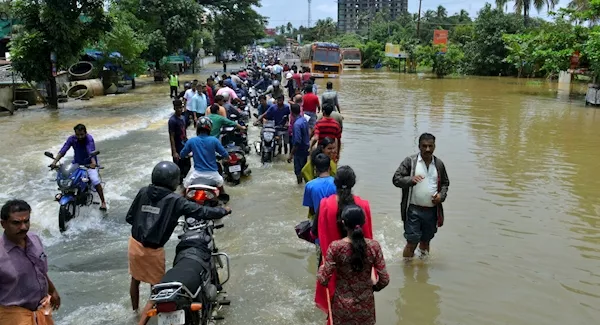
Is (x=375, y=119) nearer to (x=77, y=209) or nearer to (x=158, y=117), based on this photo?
(x=158, y=117)

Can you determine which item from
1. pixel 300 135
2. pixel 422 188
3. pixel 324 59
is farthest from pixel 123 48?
pixel 422 188

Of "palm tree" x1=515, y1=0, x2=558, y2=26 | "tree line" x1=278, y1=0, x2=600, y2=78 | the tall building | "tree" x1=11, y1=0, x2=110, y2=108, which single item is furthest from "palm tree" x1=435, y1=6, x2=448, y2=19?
"tree" x1=11, y1=0, x2=110, y2=108

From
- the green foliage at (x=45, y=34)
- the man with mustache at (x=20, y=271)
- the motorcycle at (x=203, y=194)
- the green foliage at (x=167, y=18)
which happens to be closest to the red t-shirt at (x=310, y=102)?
the motorcycle at (x=203, y=194)

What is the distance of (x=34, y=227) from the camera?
6953mm

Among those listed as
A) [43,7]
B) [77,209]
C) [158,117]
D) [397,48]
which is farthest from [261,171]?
[397,48]

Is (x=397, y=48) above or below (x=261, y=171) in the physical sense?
above

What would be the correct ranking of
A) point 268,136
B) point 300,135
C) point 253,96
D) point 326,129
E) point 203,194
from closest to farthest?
point 203,194
point 326,129
point 300,135
point 268,136
point 253,96

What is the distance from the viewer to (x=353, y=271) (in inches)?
129

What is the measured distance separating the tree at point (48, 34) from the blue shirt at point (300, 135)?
14651 millimetres

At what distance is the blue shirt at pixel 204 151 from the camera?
6.75m

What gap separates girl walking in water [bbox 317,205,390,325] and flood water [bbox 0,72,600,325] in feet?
4.36

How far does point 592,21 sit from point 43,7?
24.1m

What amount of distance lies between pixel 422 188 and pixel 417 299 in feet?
3.65

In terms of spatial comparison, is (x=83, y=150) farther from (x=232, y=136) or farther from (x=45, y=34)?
(x=45, y=34)
